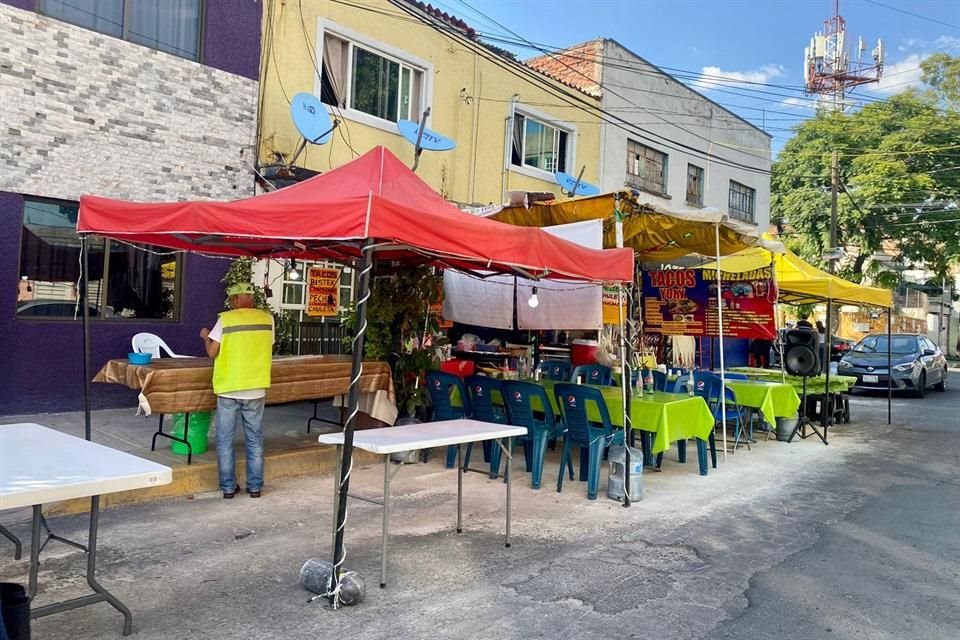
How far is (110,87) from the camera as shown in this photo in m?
8.34

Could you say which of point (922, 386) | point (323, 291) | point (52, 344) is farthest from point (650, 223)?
point (922, 386)

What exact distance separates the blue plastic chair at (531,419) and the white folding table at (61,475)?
13.2 ft

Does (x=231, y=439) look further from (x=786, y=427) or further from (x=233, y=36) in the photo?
(x=786, y=427)

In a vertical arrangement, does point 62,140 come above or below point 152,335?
above

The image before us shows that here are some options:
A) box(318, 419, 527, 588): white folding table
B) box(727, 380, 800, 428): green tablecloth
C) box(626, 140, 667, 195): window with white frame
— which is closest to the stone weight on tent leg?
box(318, 419, 527, 588): white folding table

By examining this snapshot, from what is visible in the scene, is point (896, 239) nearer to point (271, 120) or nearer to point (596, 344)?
point (596, 344)

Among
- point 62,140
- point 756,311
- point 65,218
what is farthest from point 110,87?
point 756,311

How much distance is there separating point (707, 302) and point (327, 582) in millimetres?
7332

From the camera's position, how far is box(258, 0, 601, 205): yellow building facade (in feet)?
33.1

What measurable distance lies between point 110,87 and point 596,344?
811cm

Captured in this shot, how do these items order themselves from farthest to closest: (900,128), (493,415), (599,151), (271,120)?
(900,128), (599,151), (271,120), (493,415)

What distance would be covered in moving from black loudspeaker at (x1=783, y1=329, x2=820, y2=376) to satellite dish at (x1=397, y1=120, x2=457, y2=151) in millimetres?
6324

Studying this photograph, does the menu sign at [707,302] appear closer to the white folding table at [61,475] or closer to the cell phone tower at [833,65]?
the white folding table at [61,475]

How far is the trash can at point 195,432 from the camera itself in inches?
255
